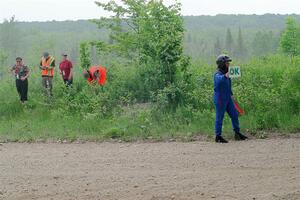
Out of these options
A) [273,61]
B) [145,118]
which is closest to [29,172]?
[145,118]

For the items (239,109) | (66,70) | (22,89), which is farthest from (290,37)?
(239,109)

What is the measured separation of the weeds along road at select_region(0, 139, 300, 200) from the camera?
21.5 feet

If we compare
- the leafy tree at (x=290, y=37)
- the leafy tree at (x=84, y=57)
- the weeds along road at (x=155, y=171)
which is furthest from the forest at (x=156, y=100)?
the leafy tree at (x=290, y=37)

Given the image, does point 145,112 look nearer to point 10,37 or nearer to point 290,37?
point 290,37

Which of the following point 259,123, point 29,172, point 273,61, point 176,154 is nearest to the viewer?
point 29,172

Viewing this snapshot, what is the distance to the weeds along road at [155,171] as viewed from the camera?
6.56 metres

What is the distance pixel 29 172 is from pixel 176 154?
2534 millimetres

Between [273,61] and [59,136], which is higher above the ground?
[273,61]

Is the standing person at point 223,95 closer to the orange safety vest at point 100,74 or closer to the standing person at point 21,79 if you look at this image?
the orange safety vest at point 100,74

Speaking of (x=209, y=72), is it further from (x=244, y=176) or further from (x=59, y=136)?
(x=244, y=176)

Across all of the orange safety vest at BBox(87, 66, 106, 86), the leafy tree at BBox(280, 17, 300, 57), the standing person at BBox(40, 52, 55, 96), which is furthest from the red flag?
the leafy tree at BBox(280, 17, 300, 57)

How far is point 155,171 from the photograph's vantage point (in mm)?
7770

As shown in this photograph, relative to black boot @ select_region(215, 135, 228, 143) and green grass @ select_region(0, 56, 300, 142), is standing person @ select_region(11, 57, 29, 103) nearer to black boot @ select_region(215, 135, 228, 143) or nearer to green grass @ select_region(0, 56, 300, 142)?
green grass @ select_region(0, 56, 300, 142)

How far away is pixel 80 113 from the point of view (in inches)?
544
